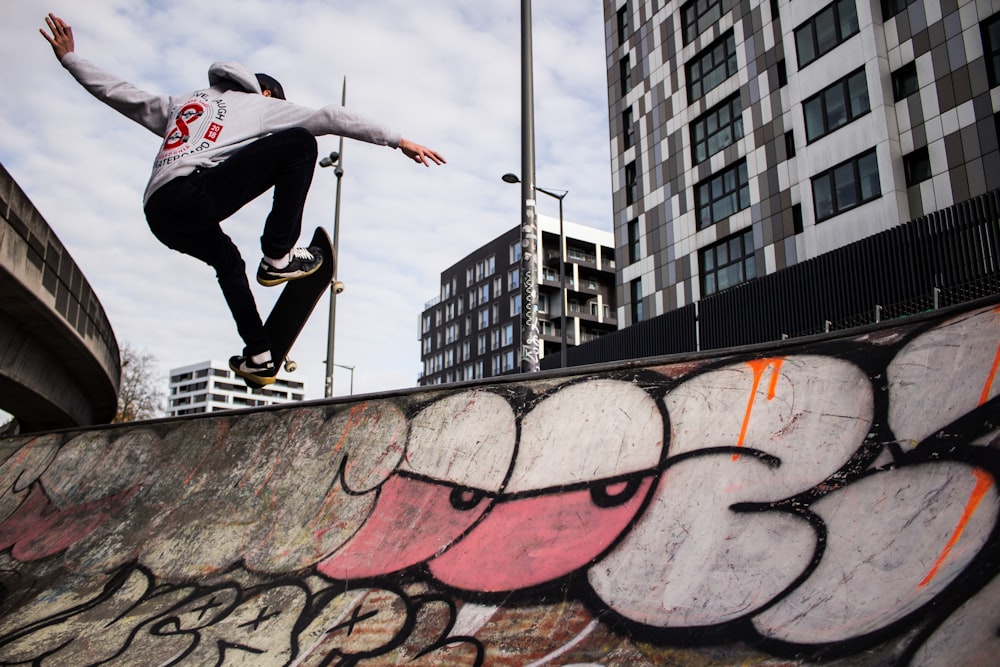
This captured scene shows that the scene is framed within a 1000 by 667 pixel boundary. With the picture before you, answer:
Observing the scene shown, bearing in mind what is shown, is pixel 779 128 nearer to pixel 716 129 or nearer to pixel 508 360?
pixel 716 129

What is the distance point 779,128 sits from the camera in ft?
83.3

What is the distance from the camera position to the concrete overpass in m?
8.58

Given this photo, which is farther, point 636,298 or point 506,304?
point 506,304

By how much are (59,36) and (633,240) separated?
27.5 metres

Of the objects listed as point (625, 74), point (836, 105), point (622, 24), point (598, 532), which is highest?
point (622, 24)

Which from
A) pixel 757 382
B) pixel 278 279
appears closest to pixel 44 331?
pixel 278 279

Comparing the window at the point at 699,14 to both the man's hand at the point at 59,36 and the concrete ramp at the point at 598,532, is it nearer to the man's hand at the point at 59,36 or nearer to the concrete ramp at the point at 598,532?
the man's hand at the point at 59,36

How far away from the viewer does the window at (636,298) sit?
3126cm

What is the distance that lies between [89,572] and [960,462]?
19.2 ft

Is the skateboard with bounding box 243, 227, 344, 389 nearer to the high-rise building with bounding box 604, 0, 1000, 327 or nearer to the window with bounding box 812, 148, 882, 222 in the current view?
the high-rise building with bounding box 604, 0, 1000, 327

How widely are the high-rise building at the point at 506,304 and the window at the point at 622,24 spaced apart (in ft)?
68.0

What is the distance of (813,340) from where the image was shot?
4.30 meters

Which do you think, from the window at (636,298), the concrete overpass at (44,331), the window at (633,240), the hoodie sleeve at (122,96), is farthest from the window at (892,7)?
the concrete overpass at (44,331)

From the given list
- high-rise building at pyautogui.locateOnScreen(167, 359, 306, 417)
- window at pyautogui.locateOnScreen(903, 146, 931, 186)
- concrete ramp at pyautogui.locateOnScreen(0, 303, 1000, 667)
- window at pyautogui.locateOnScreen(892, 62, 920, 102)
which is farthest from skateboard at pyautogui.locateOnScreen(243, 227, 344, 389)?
high-rise building at pyautogui.locateOnScreen(167, 359, 306, 417)
